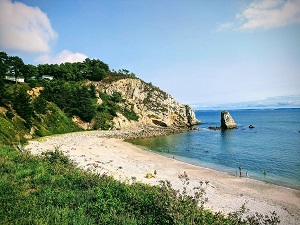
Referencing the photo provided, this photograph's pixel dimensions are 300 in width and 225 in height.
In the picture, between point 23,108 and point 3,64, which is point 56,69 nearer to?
point 3,64

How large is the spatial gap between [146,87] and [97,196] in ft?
304

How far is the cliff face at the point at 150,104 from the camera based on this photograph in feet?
295

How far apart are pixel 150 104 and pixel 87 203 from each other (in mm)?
84392

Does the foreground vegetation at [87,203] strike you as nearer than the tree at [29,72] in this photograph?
Yes

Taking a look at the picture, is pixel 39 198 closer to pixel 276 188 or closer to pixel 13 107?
pixel 276 188

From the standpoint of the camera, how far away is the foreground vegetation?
28.5 feet

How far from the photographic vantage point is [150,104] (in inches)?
3725

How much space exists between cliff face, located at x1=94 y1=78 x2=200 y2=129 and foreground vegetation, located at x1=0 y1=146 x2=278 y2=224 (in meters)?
67.9

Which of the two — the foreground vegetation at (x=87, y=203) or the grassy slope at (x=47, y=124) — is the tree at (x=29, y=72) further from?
the foreground vegetation at (x=87, y=203)

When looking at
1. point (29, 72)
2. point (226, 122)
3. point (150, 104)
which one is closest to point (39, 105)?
point (29, 72)

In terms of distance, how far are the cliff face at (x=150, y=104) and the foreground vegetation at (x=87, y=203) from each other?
2672 inches

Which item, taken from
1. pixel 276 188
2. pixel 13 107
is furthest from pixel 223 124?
pixel 13 107

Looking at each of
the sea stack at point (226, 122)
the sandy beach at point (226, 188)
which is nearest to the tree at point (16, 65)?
the sandy beach at point (226, 188)

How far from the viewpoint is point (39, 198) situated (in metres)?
10.6
